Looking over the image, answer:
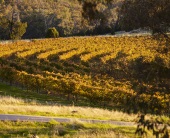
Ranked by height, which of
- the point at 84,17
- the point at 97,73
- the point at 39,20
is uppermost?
the point at 84,17

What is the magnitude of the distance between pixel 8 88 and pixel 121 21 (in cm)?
3293

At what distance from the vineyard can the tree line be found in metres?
1.46

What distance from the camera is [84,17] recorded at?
42.0 ft

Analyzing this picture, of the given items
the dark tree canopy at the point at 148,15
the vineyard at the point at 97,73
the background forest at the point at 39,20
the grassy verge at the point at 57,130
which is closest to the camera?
the dark tree canopy at the point at 148,15

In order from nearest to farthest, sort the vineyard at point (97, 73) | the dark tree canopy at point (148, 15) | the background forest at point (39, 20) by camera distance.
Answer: the dark tree canopy at point (148, 15), the vineyard at point (97, 73), the background forest at point (39, 20)

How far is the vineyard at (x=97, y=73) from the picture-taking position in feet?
39.5

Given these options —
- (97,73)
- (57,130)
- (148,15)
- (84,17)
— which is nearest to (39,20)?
(97,73)

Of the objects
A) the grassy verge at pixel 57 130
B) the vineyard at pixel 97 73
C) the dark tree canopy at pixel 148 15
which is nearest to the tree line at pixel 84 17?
the dark tree canopy at pixel 148 15

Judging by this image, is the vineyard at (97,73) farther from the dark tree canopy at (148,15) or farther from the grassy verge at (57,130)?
the grassy verge at (57,130)

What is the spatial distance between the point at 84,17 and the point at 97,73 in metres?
40.1

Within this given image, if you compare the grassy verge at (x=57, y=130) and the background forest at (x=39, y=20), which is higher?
the background forest at (x=39, y=20)

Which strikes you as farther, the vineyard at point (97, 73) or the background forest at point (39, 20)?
the background forest at point (39, 20)

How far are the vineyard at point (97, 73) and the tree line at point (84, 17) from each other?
1.46 meters

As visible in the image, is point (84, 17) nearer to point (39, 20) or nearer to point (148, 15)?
point (148, 15)
